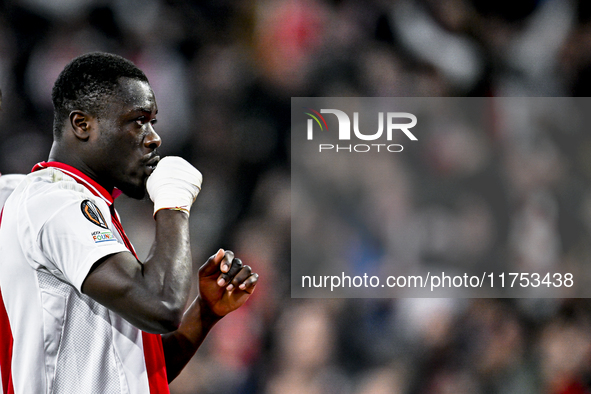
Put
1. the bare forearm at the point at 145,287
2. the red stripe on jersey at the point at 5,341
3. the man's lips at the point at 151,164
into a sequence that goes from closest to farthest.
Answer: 1. the bare forearm at the point at 145,287
2. the red stripe on jersey at the point at 5,341
3. the man's lips at the point at 151,164

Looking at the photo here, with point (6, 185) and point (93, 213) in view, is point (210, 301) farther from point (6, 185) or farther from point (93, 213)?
point (6, 185)

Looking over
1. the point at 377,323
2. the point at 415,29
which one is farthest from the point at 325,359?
the point at 415,29

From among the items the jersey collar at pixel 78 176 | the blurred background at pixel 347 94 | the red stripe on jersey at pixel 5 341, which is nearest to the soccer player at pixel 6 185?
the jersey collar at pixel 78 176

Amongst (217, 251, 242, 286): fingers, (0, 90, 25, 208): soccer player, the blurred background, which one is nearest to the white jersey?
(217, 251, 242, 286): fingers

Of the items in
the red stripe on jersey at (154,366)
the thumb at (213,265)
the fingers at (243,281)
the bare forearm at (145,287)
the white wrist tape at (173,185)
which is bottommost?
the red stripe on jersey at (154,366)

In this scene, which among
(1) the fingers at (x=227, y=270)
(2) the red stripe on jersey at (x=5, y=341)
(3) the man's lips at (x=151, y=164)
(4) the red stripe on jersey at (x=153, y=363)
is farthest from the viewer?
(1) the fingers at (x=227, y=270)

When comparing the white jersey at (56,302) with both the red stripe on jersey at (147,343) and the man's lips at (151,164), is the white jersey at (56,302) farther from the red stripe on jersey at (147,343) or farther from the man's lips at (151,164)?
the man's lips at (151,164)

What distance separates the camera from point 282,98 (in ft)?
15.2

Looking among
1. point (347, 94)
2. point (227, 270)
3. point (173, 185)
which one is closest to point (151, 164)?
point (173, 185)

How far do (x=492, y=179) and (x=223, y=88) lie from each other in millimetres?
2201

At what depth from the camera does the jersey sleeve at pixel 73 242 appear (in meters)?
1.30

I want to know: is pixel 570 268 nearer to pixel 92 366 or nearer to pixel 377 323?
pixel 377 323

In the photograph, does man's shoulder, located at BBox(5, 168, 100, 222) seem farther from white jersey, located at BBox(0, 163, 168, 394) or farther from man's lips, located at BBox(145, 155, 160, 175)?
man's lips, located at BBox(145, 155, 160, 175)

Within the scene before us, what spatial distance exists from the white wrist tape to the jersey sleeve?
0.17 metres
